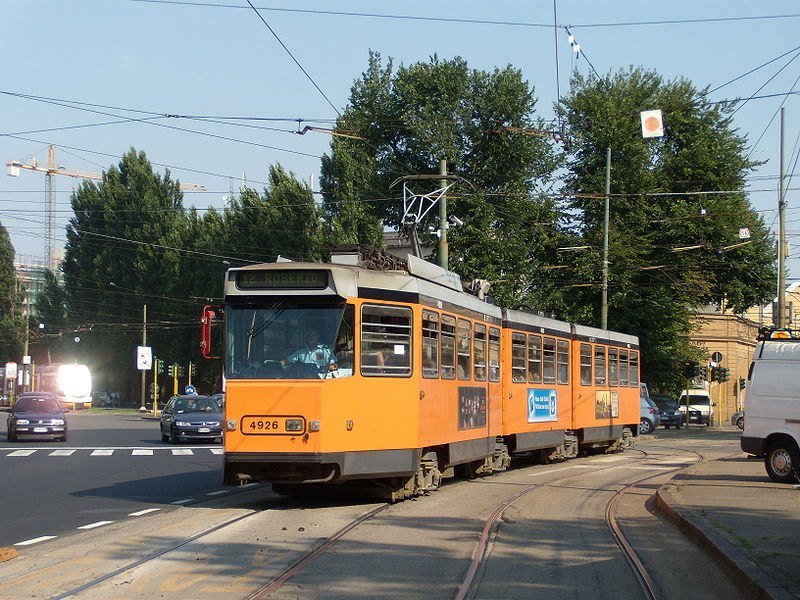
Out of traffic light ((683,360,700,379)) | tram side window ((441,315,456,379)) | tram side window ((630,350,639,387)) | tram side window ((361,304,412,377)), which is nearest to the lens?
tram side window ((361,304,412,377))

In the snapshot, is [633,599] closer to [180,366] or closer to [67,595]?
[67,595]

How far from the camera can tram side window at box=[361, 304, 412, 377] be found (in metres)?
13.4

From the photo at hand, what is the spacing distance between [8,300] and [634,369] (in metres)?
70.8

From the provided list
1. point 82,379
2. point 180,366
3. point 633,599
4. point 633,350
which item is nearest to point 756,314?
point 180,366

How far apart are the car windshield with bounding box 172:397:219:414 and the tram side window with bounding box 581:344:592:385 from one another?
529 inches

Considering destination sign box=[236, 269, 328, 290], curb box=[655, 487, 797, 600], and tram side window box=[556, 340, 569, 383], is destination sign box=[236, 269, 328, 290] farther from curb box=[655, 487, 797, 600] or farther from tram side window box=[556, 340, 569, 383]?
tram side window box=[556, 340, 569, 383]

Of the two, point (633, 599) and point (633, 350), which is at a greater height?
point (633, 350)

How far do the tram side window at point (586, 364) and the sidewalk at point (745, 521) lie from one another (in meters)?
5.41

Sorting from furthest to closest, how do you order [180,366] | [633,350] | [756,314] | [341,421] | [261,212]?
[756,314]
[180,366]
[261,212]
[633,350]
[341,421]

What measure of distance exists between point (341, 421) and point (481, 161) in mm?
34238

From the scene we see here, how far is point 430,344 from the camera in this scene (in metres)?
14.6

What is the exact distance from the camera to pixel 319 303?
520 inches

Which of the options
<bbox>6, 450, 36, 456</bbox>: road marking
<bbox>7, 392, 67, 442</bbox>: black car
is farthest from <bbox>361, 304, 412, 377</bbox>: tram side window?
<bbox>7, 392, 67, 442</bbox>: black car

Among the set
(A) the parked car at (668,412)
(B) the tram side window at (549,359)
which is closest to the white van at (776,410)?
(B) the tram side window at (549,359)
